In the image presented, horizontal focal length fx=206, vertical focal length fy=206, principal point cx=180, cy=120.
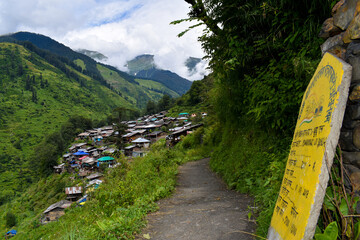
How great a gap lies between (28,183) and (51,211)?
44.1m

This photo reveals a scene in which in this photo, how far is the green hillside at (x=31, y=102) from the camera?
7350cm

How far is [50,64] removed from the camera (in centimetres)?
16488

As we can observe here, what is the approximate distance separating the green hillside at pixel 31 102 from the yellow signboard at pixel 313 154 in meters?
67.4

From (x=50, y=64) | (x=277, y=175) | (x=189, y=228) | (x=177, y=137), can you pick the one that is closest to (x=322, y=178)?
(x=277, y=175)

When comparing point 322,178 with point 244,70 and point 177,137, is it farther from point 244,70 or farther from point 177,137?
point 177,137

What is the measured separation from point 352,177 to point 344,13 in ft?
5.40

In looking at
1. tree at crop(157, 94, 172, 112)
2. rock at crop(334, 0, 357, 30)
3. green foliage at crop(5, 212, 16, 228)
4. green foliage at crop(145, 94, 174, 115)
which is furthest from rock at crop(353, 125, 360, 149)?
tree at crop(157, 94, 172, 112)

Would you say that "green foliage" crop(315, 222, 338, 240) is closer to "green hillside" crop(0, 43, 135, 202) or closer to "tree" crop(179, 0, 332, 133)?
"tree" crop(179, 0, 332, 133)

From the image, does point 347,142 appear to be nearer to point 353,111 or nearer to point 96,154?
point 353,111

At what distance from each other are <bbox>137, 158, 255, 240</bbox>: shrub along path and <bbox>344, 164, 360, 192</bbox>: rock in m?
1.28

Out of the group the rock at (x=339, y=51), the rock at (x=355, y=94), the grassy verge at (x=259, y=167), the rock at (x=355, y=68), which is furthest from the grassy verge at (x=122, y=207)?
the rock at (x=339, y=51)

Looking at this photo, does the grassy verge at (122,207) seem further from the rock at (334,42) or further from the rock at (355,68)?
the rock at (334,42)

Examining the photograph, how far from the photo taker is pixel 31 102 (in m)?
115

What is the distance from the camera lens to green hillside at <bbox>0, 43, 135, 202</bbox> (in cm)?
7350
